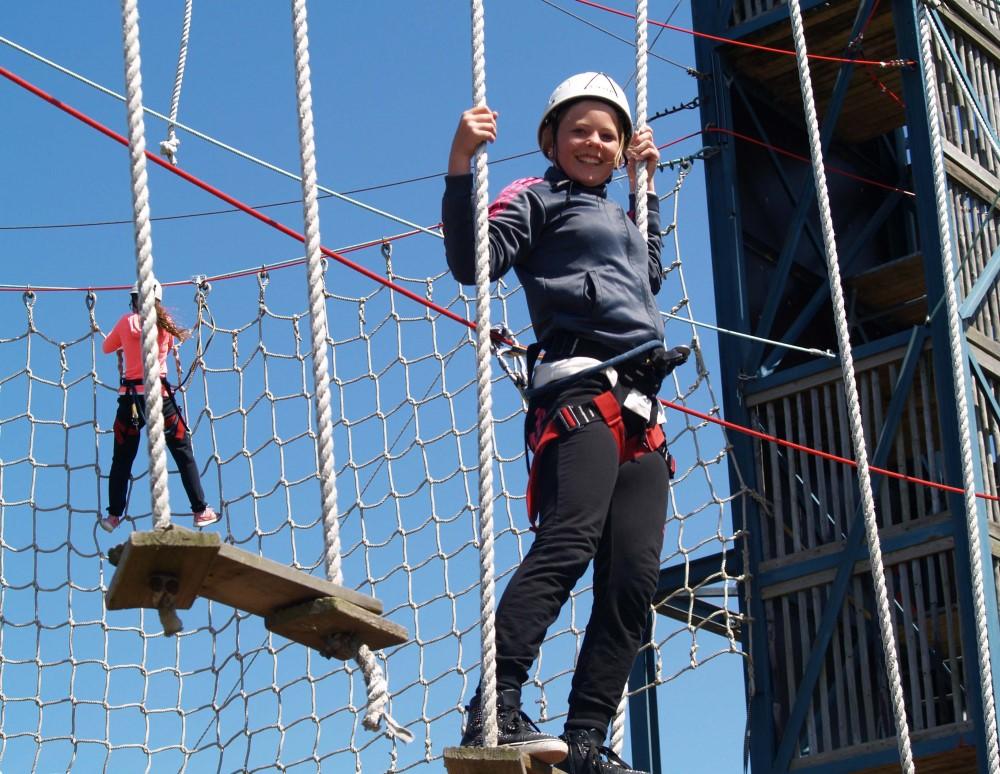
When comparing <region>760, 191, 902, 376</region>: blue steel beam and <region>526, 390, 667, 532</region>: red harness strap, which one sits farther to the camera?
<region>760, 191, 902, 376</region>: blue steel beam

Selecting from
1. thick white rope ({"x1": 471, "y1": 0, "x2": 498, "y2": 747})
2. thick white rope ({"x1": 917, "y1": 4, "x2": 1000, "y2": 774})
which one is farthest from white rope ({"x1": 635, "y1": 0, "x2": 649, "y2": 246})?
thick white rope ({"x1": 917, "y1": 4, "x2": 1000, "y2": 774})

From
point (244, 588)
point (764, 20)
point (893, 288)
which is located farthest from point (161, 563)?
point (893, 288)

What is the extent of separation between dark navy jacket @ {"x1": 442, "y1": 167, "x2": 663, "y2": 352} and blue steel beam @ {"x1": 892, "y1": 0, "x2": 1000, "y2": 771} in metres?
2.02

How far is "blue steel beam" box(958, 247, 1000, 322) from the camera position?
585 centimetres

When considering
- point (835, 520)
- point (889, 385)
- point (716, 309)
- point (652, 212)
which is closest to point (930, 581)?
point (835, 520)

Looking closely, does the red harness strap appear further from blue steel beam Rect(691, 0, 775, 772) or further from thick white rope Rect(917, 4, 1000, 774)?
blue steel beam Rect(691, 0, 775, 772)

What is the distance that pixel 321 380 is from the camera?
9.31 feet

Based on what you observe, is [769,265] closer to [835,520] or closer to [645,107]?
[835,520]

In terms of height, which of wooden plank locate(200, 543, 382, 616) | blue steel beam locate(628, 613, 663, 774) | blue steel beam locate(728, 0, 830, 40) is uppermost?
blue steel beam locate(728, 0, 830, 40)

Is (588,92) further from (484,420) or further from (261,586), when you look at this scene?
(261,586)

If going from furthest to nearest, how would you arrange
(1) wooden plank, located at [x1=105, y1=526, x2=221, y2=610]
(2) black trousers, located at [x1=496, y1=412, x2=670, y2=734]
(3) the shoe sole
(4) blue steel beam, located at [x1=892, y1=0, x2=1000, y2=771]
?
(4) blue steel beam, located at [x1=892, y1=0, x2=1000, y2=771] < (2) black trousers, located at [x1=496, y1=412, x2=670, y2=734] < (3) the shoe sole < (1) wooden plank, located at [x1=105, y1=526, x2=221, y2=610]

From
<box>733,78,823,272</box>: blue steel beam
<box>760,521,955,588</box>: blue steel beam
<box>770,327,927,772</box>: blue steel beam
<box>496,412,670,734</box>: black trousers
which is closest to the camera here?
<box>496,412,670,734</box>: black trousers

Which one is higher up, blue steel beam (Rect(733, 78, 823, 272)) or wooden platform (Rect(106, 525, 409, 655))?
blue steel beam (Rect(733, 78, 823, 272))

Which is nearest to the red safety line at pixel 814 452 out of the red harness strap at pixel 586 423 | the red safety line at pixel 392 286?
the red safety line at pixel 392 286
